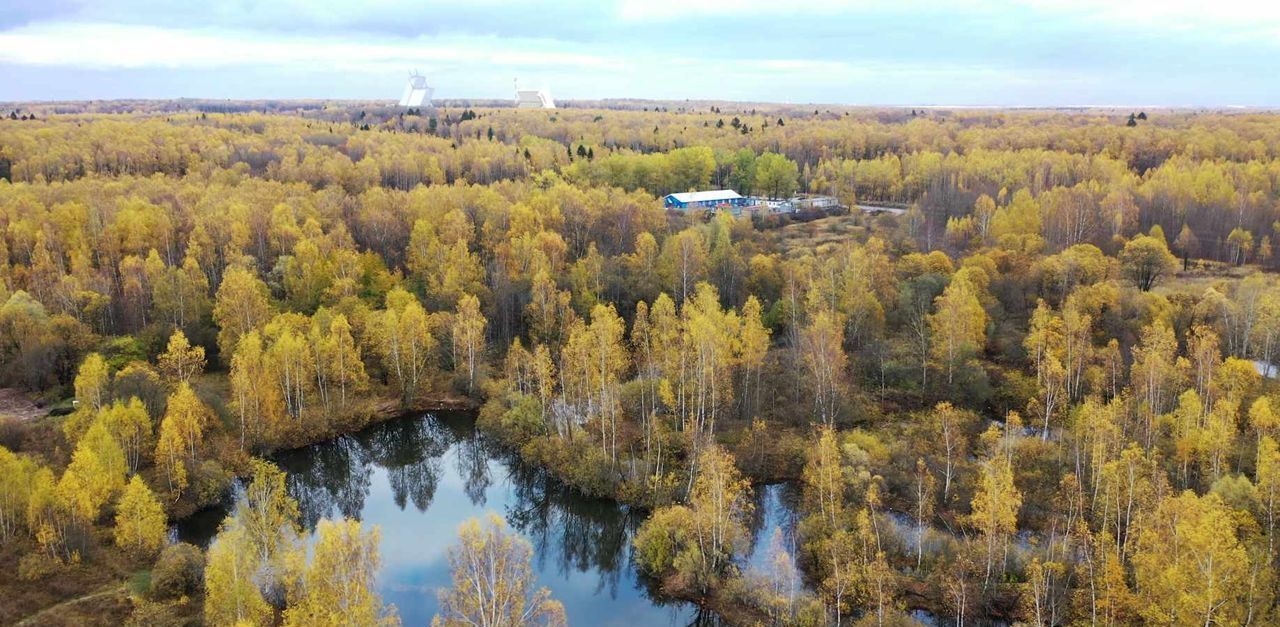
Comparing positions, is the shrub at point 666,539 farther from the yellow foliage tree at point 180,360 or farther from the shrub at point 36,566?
the yellow foliage tree at point 180,360

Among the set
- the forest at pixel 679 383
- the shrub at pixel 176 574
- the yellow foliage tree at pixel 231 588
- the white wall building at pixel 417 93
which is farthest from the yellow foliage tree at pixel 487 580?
the white wall building at pixel 417 93

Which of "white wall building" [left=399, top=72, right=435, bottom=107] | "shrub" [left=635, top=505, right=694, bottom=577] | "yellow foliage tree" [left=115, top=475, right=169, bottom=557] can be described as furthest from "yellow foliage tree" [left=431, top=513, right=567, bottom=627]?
"white wall building" [left=399, top=72, right=435, bottom=107]

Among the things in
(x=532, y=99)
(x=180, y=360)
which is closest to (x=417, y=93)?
(x=532, y=99)

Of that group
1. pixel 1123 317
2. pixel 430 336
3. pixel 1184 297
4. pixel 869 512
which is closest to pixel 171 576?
pixel 430 336

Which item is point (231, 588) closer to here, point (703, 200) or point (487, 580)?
point (487, 580)

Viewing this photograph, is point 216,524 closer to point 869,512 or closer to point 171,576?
point 171,576

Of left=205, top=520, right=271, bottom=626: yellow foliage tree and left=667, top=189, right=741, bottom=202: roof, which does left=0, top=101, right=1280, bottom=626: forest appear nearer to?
left=205, top=520, right=271, bottom=626: yellow foliage tree
